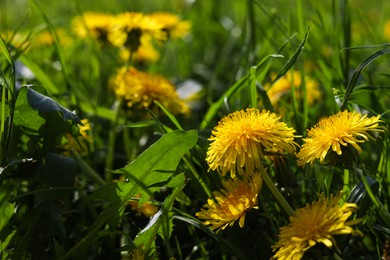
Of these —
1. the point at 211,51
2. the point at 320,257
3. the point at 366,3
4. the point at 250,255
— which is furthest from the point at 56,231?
the point at 366,3

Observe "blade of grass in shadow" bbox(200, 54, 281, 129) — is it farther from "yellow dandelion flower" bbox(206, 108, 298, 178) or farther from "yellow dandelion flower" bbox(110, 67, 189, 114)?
"yellow dandelion flower" bbox(206, 108, 298, 178)

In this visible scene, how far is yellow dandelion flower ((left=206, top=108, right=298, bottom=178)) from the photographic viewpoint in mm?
932

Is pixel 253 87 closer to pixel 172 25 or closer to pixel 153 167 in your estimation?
pixel 153 167

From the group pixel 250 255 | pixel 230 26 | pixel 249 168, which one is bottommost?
pixel 250 255

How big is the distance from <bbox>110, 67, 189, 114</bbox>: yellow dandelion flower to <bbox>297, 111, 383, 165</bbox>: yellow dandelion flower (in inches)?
21.1

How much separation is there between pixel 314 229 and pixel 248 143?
0.16 meters

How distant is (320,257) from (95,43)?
1.18 metres

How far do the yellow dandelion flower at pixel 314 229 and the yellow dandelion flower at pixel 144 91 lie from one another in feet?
1.97

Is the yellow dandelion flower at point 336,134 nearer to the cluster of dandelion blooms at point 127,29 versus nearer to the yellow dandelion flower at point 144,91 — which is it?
the yellow dandelion flower at point 144,91

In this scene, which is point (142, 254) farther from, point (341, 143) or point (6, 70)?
point (6, 70)

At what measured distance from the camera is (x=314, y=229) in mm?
863

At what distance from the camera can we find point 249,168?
928 mm

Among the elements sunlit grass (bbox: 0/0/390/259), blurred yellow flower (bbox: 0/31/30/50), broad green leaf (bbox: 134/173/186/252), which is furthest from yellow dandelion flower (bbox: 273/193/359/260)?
blurred yellow flower (bbox: 0/31/30/50)

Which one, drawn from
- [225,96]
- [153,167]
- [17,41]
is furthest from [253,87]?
[17,41]
